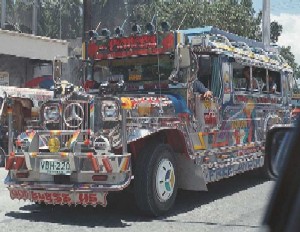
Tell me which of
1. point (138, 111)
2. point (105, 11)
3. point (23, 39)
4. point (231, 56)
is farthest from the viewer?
point (105, 11)

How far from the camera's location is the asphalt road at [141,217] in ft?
20.6

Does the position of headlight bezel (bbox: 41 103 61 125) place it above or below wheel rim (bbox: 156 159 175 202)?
above

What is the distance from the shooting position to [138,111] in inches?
277

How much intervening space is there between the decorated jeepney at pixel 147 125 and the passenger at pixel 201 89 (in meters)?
0.12

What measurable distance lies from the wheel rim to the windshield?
1467 mm

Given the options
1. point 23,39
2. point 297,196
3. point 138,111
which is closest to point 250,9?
point 23,39

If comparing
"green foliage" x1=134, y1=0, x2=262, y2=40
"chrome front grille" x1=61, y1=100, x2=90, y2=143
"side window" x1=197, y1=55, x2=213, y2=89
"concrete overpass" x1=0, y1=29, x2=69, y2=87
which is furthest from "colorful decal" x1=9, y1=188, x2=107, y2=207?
"green foliage" x1=134, y1=0, x2=262, y2=40

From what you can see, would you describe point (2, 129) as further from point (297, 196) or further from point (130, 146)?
point (297, 196)

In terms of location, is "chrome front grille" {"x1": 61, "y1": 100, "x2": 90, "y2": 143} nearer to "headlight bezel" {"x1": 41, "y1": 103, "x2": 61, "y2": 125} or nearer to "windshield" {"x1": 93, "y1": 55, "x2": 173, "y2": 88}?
"headlight bezel" {"x1": 41, "y1": 103, "x2": 61, "y2": 125}

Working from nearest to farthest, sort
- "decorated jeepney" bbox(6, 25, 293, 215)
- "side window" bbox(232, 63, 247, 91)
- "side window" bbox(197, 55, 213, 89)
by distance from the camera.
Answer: "decorated jeepney" bbox(6, 25, 293, 215) → "side window" bbox(197, 55, 213, 89) → "side window" bbox(232, 63, 247, 91)

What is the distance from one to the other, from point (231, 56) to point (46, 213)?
151 inches

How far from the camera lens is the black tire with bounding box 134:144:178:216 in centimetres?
654

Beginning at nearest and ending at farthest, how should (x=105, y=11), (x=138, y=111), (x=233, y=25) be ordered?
(x=138, y=111) → (x=233, y=25) → (x=105, y=11)

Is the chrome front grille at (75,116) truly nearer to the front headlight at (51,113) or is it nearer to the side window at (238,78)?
the front headlight at (51,113)
